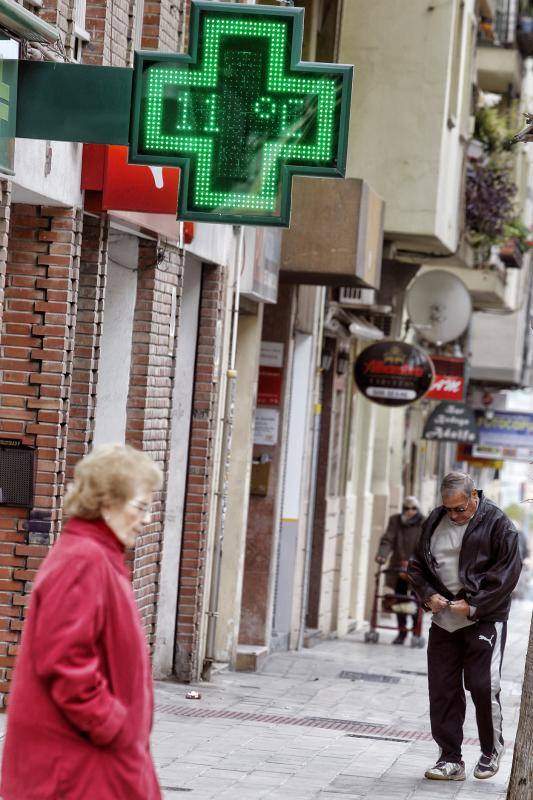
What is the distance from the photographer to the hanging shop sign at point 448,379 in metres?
28.1

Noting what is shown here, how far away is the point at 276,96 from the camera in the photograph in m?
8.34

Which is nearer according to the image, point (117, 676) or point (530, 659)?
point (117, 676)

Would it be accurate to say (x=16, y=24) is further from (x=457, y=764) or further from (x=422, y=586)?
(x=457, y=764)

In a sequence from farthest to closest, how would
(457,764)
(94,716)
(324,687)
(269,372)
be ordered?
(269,372), (324,687), (457,764), (94,716)

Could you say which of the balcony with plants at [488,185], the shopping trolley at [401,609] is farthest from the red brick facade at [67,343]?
the balcony with plants at [488,185]

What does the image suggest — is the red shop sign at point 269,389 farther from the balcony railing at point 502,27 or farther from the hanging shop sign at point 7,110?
the balcony railing at point 502,27

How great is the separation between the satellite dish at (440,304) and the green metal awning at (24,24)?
15.7m

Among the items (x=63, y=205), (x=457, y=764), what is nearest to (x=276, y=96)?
(x=63, y=205)

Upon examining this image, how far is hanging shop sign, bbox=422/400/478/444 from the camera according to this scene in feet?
95.9

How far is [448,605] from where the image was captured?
970cm

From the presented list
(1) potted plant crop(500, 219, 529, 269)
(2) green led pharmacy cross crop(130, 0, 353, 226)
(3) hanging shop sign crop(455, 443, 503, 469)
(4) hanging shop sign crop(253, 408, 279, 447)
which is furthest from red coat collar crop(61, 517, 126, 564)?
(3) hanging shop sign crop(455, 443, 503, 469)

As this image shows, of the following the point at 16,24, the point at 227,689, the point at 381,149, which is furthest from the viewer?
the point at 381,149

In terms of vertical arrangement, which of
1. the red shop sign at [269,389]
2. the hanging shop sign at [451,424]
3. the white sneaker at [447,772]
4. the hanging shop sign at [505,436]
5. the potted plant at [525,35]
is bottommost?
the white sneaker at [447,772]

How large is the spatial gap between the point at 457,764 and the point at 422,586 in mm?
1029
